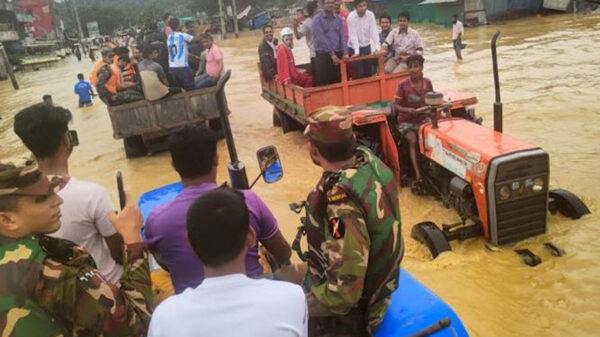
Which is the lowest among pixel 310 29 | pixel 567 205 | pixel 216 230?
pixel 567 205

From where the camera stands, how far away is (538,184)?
466cm

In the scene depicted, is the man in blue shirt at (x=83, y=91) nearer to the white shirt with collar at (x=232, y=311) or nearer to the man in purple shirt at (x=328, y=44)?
the man in purple shirt at (x=328, y=44)

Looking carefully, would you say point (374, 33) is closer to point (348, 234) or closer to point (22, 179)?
point (348, 234)

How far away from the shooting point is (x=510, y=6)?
2809 centimetres

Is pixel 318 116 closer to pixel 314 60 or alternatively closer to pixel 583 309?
pixel 583 309

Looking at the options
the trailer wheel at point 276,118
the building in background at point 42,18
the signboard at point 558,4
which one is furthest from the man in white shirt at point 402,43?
the building in background at point 42,18

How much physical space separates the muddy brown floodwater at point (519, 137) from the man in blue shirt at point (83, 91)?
0.78 metres

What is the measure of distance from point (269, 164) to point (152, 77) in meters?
6.95

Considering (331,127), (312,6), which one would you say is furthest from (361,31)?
(331,127)

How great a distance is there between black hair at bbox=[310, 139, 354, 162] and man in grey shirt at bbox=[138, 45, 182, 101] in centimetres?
751

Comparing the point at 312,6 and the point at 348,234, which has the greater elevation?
the point at 312,6

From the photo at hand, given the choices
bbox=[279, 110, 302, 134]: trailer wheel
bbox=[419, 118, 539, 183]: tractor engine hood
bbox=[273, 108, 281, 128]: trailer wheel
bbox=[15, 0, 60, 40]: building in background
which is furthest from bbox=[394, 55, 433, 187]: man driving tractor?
bbox=[15, 0, 60, 40]: building in background

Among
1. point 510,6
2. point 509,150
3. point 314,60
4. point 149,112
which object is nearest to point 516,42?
→ point 510,6

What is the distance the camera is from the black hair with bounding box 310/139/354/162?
2.44 m
